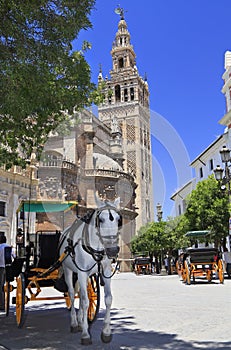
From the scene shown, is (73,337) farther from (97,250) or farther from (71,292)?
(97,250)

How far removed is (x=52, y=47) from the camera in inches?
299

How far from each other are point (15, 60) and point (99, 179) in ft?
133

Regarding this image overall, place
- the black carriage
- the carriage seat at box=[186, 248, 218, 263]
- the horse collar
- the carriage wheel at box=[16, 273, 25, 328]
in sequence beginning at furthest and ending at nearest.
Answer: the carriage seat at box=[186, 248, 218, 263]
the black carriage
the carriage wheel at box=[16, 273, 25, 328]
the horse collar

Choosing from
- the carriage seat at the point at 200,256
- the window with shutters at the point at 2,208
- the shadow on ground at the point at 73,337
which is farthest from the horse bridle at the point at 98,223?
the window with shutters at the point at 2,208

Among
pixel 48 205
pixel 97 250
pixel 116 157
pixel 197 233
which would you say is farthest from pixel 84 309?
pixel 116 157

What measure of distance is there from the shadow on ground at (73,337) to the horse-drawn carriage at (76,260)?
23 centimetres

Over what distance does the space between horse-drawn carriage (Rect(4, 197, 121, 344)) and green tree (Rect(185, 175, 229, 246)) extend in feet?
59.4

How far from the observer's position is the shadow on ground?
5.33 m

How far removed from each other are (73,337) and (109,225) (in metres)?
2.00

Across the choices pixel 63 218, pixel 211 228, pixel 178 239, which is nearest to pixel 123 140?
pixel 178 239

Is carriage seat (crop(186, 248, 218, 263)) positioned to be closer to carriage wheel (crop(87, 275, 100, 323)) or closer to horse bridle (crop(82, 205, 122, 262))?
A: carriage wheel (crop(87, 275, 100, 323))

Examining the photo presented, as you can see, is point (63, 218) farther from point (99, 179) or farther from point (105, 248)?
point (99, 179)

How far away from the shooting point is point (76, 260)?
5.84 metres

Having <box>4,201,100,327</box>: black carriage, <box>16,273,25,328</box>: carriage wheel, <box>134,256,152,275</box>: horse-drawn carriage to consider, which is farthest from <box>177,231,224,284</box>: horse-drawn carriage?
<box>134,256,152,275</box>: horse-drawn carriage
